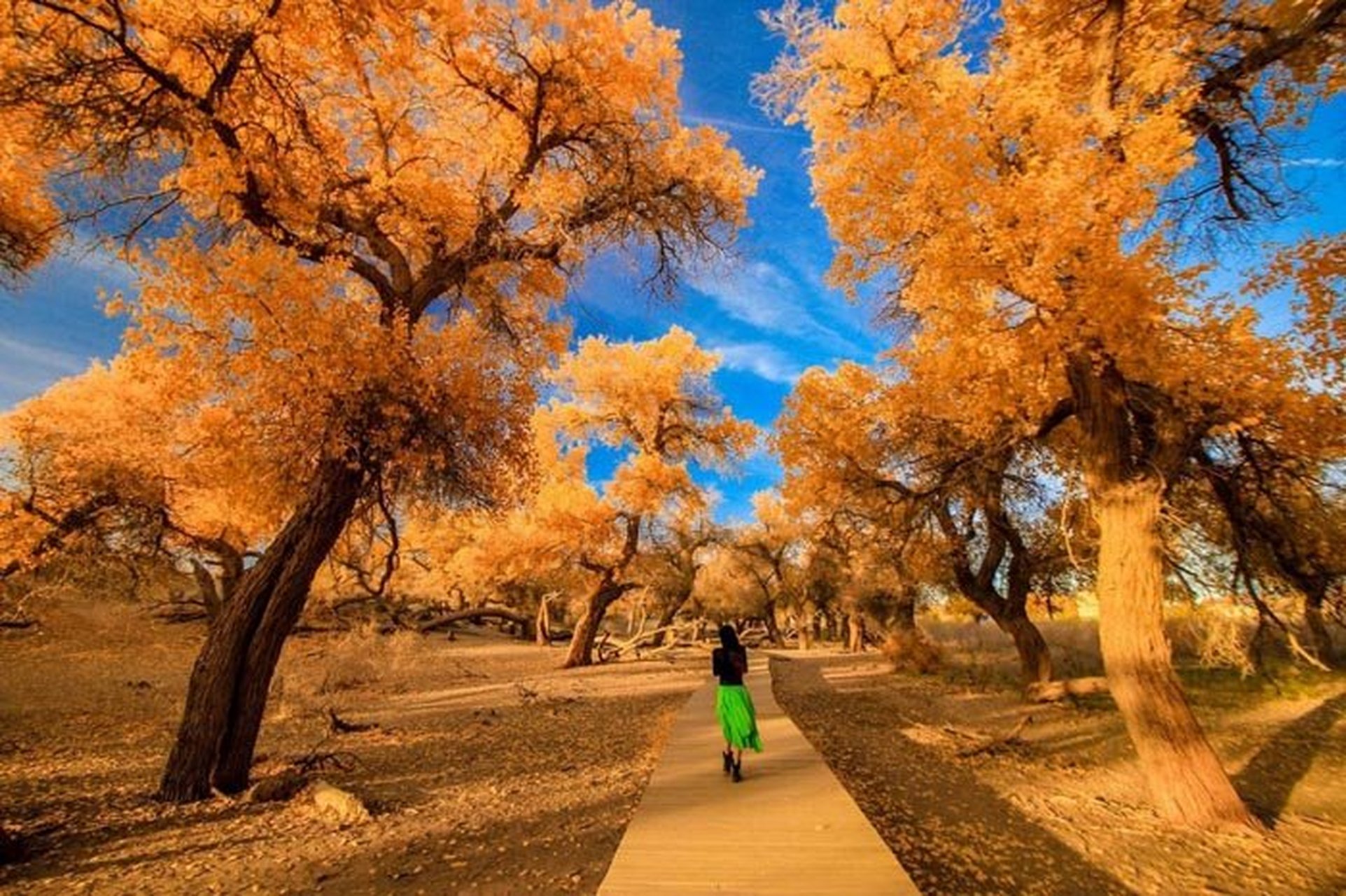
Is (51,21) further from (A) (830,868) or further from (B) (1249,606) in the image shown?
(B) (1249,606)

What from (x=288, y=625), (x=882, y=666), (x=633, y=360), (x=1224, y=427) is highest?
(x=633, y=360)

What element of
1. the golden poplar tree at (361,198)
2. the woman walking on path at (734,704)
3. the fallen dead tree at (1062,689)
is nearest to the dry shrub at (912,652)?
Result: the fallen dead tree at (1062,689)

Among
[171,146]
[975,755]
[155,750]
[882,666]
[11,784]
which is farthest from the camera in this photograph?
[882,666]

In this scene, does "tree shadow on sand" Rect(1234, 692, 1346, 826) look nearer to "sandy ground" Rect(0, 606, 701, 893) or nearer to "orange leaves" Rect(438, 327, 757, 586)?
"sandy ground" Rect(0, 606, 701, 893)

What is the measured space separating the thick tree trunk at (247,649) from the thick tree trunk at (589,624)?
14.8m

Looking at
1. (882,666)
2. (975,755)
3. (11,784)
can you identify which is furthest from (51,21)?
(882,666)

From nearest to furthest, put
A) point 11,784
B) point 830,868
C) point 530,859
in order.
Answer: point 830,868
point 530,859
point 11,784

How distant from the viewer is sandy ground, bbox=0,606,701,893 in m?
4.66

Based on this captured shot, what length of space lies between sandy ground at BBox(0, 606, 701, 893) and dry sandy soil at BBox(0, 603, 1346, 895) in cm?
3

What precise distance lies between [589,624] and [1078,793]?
1681cm

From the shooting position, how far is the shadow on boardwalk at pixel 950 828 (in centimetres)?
504

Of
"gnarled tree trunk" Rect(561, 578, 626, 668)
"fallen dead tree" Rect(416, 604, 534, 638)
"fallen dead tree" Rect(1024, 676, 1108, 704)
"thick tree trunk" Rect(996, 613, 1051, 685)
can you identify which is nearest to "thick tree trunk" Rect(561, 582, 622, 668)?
"gnarled tree trunk" Rect(561, 578, 626, 668)

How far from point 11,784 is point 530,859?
6047 mm

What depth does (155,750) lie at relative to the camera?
340 inches
